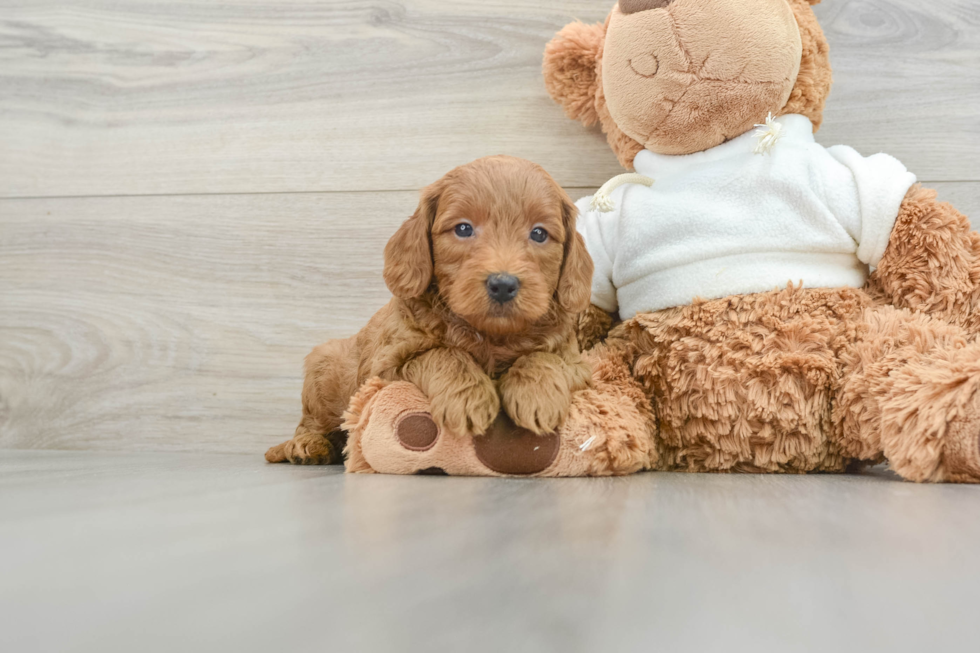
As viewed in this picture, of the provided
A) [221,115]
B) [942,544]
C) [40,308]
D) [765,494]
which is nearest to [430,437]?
[765,494]

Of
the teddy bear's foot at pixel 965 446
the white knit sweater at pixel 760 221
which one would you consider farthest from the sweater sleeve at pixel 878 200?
the teddy bear's foot at pixel 965 446

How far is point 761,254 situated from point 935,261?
25 centimetres

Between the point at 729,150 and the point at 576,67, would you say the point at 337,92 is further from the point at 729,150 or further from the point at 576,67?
the point at 729,150

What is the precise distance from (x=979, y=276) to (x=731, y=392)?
415 mm

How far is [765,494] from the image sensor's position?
0.78m

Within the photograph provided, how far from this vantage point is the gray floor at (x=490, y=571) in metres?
0.33

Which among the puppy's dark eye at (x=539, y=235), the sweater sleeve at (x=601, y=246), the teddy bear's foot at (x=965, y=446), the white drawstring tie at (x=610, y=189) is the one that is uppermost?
the white drawstring tie at (x=610, y=189)

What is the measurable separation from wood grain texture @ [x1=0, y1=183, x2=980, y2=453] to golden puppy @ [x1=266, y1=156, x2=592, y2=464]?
0.51m

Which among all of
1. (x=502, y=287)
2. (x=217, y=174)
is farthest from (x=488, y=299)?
(x=217, y=174)

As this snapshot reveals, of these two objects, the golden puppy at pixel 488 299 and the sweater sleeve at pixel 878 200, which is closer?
the golden puppy at pixel 488 299

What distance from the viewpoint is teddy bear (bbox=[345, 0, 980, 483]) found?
3.27 feet

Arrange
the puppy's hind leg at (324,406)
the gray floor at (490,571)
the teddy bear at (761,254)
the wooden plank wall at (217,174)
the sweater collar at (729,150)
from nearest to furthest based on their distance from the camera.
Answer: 1. the gray floor at (490,571)
2. the teddy bear at (761,254)
3. the sweater collar at (729,150)
4. the puppy's hind leg at (324,406)
5. the wooden plank wall at (217,174)

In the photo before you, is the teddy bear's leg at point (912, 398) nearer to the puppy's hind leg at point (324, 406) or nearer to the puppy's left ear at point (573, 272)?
the puppy's left ear at point (573, 272)

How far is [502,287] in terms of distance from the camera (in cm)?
93
